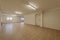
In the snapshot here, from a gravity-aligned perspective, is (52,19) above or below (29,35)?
above

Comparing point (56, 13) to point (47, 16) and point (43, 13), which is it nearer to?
point (47, 16)

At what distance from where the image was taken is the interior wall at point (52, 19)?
293 inches

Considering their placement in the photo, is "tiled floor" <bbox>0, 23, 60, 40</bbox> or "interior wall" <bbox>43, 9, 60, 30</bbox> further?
"interior wall" <bbox>43, 9, 60, 30</bbox>

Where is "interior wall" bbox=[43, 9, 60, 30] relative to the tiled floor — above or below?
above

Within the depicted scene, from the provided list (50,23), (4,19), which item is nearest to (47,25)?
(50,23)

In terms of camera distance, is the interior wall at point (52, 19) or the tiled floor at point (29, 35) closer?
the tiled floor at point (29, 35)

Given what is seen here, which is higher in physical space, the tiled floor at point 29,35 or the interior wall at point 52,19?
the interior wall at point 52,19

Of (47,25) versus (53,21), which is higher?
(53,21)

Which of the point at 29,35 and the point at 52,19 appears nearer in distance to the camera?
the point at 29,35

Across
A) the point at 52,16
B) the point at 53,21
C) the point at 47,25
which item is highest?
the point at 52,16

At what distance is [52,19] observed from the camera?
323 inches

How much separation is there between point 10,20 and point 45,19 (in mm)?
13774

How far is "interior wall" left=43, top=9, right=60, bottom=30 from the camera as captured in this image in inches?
293

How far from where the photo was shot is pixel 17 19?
21922mm
